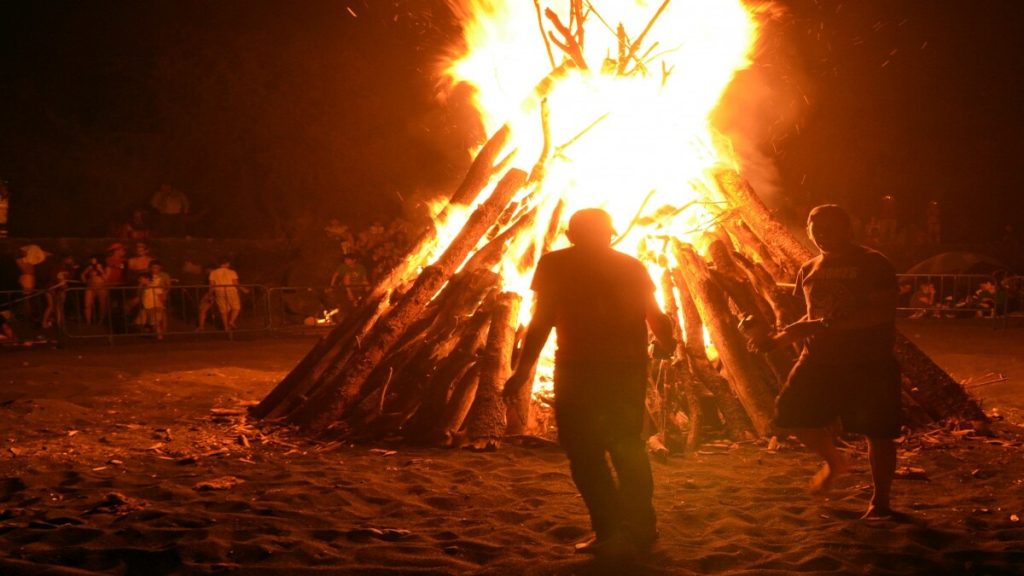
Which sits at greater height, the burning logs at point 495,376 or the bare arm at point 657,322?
the bare arm at point 657,322

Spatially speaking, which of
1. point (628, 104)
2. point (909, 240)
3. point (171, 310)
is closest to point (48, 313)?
point (171, 310)

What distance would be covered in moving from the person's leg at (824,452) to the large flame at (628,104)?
13.1 feet

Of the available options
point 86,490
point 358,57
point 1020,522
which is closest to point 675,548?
point 1020,522

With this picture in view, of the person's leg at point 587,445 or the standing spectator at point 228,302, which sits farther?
the standing spectator at point 228,302

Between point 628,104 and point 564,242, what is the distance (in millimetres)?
1608

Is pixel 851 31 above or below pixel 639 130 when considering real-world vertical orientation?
above

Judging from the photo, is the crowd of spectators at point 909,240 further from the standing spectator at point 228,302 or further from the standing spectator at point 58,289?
the standing spectator at point 58,289

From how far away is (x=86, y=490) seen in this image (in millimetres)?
5645

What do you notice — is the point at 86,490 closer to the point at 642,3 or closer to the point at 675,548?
the point at 675,548

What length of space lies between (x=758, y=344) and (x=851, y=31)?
23.1 m

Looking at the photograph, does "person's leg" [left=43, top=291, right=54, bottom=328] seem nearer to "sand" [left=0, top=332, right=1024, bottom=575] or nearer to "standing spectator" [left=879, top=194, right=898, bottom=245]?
"sand" [left=0, top=332, right=1024, bottom=575]

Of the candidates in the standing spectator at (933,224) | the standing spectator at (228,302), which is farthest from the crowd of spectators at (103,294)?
the standing spectator at (933,224)

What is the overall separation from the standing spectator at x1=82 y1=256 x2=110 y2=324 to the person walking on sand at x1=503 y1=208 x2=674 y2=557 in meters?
12.5

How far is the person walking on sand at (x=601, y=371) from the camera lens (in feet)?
14.3
